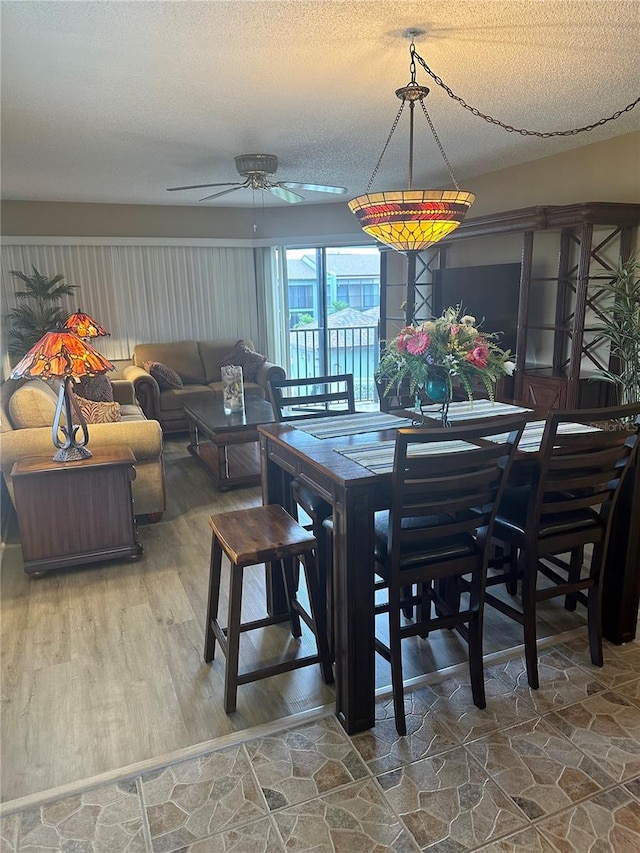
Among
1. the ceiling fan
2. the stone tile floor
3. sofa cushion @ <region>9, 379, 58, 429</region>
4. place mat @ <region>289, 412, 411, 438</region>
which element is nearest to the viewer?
the stone tile floor

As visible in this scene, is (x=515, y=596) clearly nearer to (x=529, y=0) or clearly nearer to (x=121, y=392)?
(x=529, y=0)

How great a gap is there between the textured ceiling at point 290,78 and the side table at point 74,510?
196 cm

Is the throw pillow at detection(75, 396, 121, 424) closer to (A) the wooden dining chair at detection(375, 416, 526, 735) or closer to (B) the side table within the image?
(B) the side table

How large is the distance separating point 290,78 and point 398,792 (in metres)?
3.10

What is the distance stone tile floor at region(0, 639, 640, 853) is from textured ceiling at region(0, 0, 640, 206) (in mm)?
2661

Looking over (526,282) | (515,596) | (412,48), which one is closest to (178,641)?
(515,596)

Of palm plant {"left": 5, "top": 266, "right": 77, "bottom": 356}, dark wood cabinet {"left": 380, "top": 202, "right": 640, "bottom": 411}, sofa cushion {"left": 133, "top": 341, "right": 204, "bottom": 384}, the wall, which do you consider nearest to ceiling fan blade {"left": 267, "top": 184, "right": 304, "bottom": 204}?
dark wood cabinet {"left": 380, "top": 202, "right": 640, "bottom": 411}

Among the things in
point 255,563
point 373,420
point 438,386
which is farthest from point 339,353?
point 255,563

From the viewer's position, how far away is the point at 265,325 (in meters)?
7.70

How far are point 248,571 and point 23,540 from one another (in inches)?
49.8

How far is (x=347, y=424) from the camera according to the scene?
2738 millimetres

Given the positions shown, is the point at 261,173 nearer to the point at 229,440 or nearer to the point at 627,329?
the point at 229,440

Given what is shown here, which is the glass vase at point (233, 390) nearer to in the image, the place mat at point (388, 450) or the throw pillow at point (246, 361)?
the throw pillow at point (246, 361)

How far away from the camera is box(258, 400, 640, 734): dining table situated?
1958 mm
